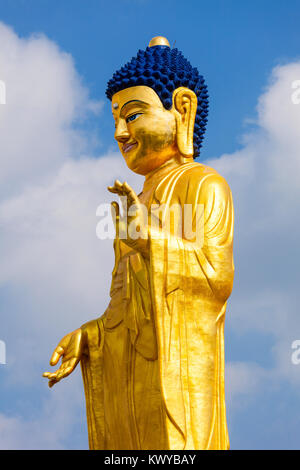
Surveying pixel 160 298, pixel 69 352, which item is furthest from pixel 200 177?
pixel 69 352

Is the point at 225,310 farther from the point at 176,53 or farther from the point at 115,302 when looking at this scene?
the point at 176,53

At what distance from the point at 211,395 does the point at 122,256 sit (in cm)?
160

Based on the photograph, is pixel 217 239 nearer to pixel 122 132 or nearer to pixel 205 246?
pixel 205 246

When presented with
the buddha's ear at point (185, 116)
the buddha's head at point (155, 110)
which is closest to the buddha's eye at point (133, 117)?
the buddha's head at point (155, 110)

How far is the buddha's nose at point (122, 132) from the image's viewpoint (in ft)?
29.0

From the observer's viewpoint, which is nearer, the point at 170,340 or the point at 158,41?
the point at 170,340

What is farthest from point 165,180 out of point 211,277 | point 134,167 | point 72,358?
point 72,358

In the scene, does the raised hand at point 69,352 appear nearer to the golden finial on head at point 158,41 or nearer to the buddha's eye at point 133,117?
the buddha's eye at point 133,117

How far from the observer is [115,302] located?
839 cm

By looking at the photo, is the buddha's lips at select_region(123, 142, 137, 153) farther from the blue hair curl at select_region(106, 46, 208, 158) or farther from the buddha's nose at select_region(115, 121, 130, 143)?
the blue hair curl at select_region(106, 46, 208, 158)

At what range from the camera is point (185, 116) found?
8.93 metres

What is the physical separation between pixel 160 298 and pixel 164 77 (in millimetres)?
2231

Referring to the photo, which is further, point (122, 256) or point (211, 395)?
point (122, 256)
